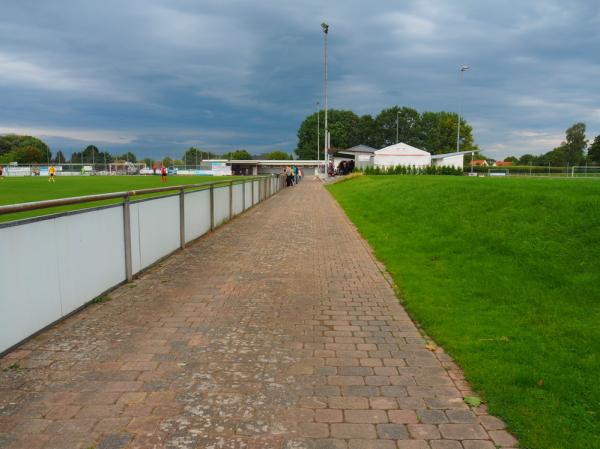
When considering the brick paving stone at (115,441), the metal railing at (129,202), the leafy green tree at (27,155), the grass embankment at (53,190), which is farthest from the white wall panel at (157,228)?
the leafy green tree at (27,155)

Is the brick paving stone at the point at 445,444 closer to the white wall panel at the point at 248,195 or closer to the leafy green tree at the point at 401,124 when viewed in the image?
the white wall panel at the point at 248,195

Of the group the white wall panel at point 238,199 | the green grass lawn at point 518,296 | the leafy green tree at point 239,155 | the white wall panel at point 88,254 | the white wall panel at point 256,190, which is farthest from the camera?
the leafy green tree at point 239,155

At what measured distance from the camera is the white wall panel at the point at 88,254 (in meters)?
4.98

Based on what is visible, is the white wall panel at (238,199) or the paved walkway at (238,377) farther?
the white wall panel at (238,199)

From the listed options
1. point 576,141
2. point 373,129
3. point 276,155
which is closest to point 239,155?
point 276,155

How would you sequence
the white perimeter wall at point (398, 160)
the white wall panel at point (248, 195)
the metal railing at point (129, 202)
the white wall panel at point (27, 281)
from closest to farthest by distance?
1. the white wall panel at point (27, 281)
2. the metal railing at point (129, 202)
3. the white wall panel at point (248, 195)
4. the white perimeter wall at point (398, 160)

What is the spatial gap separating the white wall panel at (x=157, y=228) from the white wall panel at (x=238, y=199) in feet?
21.6

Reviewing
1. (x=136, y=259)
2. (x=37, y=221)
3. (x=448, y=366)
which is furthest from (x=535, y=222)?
(x=37, y=221)

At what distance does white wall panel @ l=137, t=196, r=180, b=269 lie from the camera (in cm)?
722

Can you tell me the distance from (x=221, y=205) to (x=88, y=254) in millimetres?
8076

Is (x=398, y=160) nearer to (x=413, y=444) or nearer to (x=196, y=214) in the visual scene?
(x=196, y=214)

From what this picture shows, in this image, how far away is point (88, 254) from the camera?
5473 millimetres

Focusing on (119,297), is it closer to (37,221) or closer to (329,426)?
(37,221)

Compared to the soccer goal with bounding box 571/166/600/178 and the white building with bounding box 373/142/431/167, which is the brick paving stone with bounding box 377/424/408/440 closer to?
the soccer goal with bounding box 571/166/600/178
